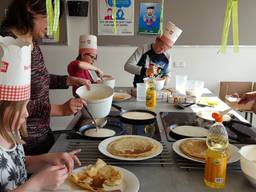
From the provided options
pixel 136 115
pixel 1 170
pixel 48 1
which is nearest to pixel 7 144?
pixel 1 170

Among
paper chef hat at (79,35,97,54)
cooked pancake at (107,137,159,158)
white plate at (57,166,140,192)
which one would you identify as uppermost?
paper chef hat at (79,35,97,54)

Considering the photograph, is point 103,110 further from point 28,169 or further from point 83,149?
point 28,169

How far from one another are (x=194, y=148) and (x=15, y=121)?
73 cm

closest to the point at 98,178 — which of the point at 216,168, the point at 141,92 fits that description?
the point at 216,168

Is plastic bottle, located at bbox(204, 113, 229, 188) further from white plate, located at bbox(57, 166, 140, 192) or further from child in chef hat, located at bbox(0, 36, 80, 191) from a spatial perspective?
child in chef hat, located at bbox(0, 36, 80, 191)

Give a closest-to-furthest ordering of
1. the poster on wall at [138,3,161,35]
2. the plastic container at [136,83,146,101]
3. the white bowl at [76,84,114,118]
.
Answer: the white bowl at [76,84,114,118] < the plastic container at [136,83,146,101] < the poster on wall at [138,3,161,35]

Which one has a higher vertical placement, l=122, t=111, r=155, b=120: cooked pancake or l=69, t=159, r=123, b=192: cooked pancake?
l=122, t=111, r=155, b=120: cooked pancake

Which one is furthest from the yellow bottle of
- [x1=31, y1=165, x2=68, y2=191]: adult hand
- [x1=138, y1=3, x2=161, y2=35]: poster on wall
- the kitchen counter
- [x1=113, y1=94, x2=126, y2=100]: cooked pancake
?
[x1=138, y1=3, x2=161, y2=35]: poster on wall

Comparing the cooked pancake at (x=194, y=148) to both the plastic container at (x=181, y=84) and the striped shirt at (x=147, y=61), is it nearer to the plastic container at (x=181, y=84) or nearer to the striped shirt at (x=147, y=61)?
the plastic container at (x=181, y=84)

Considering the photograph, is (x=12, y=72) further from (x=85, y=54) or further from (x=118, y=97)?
(x=85, y=54)

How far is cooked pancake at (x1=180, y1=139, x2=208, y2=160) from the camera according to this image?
4.10 ft

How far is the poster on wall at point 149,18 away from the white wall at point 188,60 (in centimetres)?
29

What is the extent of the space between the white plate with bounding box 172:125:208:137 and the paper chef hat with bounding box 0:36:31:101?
2.71ft

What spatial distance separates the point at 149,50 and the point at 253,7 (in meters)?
1.48
